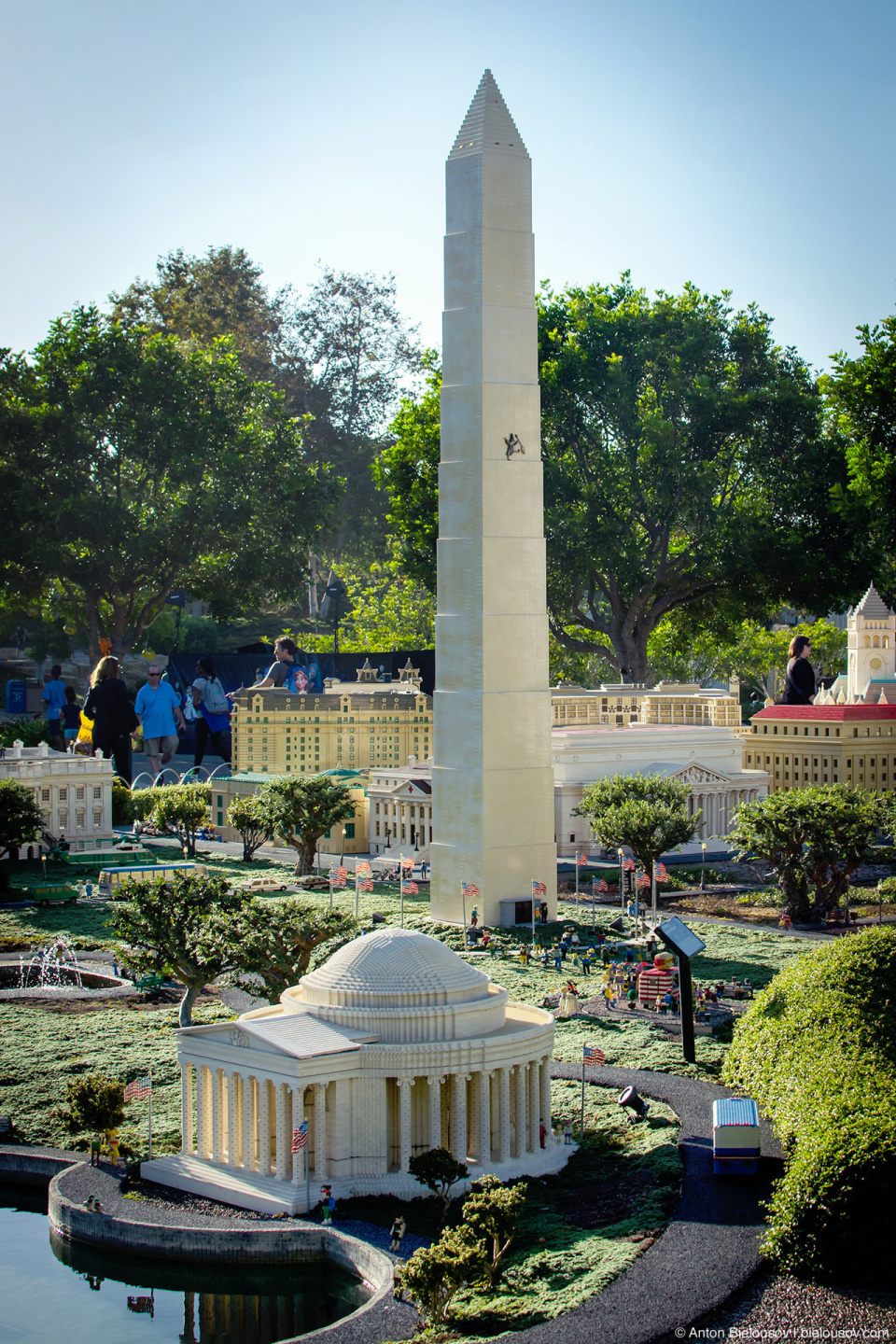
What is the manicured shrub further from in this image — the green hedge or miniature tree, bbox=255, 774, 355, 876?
the green hedge

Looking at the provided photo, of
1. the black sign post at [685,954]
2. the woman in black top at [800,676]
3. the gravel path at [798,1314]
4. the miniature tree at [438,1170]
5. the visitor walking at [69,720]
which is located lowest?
the gravel path at [798,1314]

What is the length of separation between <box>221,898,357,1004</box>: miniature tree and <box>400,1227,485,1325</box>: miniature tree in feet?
43.7

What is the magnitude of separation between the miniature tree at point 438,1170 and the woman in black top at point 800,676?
1971 inches

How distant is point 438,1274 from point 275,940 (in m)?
14.4

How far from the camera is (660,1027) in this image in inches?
1529

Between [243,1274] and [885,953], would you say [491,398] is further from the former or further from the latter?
[243,1274]

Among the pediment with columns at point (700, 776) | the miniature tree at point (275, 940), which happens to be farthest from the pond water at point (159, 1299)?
the pediment with columns at point (700, 776)

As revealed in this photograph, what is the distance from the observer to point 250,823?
207ft

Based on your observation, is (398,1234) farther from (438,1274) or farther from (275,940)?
(275,940)

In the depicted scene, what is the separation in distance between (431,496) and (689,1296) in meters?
67.7

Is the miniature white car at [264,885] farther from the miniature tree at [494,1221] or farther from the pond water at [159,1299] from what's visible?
the miniature tree at [494,1221]

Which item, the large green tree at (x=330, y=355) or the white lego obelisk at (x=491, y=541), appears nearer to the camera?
the white lego obelisk at (x=491, y=541)

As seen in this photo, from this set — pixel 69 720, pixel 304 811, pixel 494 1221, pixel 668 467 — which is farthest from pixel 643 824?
pixel 69 720

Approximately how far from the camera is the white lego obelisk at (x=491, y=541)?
5091cm
